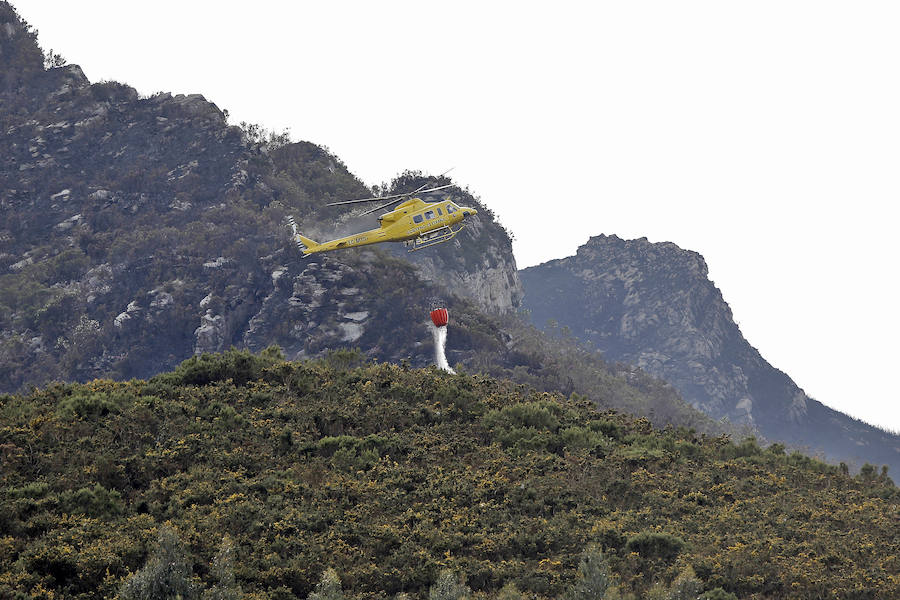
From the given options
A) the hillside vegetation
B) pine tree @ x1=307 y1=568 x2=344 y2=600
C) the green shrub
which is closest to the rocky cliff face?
the hillside vegetation

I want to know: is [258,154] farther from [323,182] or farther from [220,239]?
[220,239]

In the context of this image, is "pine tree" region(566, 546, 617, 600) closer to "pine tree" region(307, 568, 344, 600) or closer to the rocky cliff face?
"pine tree" region(307, 568, 344, 600)

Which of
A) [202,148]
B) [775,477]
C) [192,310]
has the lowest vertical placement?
[192,310]

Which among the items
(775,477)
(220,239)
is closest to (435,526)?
(775,477)

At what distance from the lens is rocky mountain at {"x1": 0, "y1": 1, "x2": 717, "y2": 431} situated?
337ft

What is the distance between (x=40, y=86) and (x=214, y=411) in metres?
126

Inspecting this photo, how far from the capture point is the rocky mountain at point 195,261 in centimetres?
10269

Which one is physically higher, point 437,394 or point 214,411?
point 437,394

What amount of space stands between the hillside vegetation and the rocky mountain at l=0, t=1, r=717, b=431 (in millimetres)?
57190

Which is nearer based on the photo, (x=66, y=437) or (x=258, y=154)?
(x=66, y=437)

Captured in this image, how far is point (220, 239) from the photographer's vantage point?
115 metres

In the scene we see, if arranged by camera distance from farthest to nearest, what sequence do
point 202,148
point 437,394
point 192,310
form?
point 202,148 → point 192,310 → point 437,394

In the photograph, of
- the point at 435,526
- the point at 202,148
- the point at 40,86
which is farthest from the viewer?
the point at 40,86

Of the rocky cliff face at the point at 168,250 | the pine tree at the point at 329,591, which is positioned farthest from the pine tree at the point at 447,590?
the rocky cliff face at the point at 168,250
